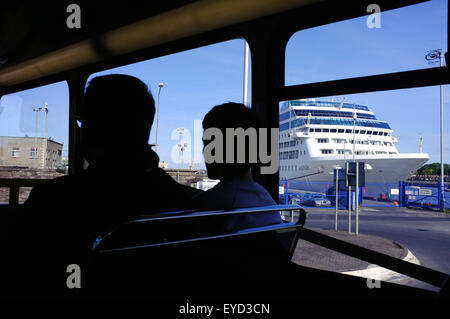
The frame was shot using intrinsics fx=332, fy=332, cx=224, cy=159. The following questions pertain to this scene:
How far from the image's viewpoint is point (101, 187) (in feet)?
3.15

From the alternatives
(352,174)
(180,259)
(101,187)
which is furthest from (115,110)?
(352,174)

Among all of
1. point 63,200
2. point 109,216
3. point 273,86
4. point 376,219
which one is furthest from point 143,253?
point 376,219

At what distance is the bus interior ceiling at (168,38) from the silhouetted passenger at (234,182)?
24.1 inches

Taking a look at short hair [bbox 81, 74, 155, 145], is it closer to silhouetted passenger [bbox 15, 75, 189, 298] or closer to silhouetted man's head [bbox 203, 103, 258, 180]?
silhouetted passenger [bbox 15, 75, 189, 298]

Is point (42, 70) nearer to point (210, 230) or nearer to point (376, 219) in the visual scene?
point (210, 230)

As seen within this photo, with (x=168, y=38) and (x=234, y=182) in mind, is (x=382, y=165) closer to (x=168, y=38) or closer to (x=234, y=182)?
(x=168, y=38)

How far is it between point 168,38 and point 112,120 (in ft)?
7.74

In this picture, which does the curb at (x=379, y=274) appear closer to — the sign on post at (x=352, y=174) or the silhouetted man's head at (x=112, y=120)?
the sign on post at (x=352, y=174)

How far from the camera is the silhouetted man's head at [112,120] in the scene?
1062 mm

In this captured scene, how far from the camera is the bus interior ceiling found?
2275 millimetres

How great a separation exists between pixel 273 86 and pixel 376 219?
1253 cm

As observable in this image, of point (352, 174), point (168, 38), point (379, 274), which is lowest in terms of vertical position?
point (379, 274)

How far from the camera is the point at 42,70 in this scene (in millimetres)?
4480
